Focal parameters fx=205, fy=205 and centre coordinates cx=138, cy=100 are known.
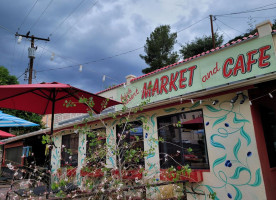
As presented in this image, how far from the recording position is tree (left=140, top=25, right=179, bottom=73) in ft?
78.4

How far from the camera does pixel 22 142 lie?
12828 mm

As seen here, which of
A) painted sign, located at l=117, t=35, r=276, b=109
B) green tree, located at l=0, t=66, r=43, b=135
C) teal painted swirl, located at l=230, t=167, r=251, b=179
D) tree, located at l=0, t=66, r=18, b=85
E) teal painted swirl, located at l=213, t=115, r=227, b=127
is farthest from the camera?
tree, located at l=0, t=66, r=18, b=85

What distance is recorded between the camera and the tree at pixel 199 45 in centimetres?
2112

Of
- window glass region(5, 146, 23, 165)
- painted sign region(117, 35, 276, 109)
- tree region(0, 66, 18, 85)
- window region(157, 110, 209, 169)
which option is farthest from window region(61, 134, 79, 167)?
tree region(0, 66, 18, 85)

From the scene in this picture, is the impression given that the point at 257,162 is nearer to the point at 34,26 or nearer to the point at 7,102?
the point at 7,102

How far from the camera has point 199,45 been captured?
2156 cm

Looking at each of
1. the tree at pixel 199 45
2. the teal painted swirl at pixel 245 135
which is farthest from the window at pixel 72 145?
the tree at pixel 199 45

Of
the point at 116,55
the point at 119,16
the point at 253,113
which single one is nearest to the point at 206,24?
the point at 116,55

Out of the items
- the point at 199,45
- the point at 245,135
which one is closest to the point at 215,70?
the point at 245,135

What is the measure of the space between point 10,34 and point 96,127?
1038 centimetres

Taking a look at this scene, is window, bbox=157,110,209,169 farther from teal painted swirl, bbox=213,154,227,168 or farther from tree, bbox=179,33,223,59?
tree, bbox=179,33,223,59

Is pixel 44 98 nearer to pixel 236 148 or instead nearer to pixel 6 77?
pixel 236 148

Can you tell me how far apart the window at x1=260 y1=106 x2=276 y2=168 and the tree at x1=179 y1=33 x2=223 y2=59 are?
1707 centimetres

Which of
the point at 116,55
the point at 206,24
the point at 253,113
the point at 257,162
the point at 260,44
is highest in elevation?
the point at 206,24
